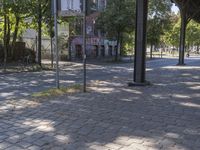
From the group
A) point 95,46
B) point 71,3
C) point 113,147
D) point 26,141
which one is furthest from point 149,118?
point 95,46

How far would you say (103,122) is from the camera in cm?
711

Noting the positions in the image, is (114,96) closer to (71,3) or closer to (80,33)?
(71,3)

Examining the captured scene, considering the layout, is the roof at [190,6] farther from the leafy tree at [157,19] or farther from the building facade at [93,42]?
the leafy tree at [157,19]

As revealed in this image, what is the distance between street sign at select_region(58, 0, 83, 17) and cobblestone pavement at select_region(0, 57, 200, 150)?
2631mm

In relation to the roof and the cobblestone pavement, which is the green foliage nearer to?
the roof

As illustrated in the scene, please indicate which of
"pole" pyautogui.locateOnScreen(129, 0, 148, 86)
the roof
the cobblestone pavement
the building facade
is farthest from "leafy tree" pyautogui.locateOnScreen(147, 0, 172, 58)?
the cobblestone pavement

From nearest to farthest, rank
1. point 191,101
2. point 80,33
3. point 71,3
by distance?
point 191,101, point 71,3, point 80,33

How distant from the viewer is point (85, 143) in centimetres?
571

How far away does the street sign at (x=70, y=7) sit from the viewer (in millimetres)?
11367

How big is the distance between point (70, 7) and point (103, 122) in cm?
542

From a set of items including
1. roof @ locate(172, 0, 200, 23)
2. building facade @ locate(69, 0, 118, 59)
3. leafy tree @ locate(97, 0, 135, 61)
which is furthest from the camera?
building facade @ locate(69, 0, 118, 59)

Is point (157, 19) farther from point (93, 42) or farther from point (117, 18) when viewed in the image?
point (117, 18)

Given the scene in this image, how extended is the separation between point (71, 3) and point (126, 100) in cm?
375

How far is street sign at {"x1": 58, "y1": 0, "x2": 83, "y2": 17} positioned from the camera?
11.4 metres
